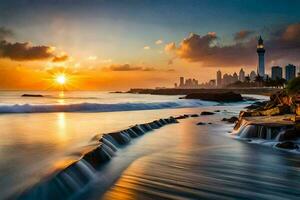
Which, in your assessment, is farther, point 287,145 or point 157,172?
point 287,145

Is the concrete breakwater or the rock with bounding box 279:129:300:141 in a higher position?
the rock with bounding box 279:129:300:141

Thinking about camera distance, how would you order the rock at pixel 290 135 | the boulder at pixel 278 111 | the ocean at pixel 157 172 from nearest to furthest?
the ocean at pixel 157 172 → the rock at pixel 290 135 → the boulder at pixel 278 111

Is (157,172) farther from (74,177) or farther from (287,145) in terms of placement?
(287,145)

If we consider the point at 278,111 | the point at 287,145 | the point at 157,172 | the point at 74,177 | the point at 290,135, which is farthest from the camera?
the point at 278,111

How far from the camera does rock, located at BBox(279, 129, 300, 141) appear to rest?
14383 millimetres

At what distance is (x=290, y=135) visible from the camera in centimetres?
1452

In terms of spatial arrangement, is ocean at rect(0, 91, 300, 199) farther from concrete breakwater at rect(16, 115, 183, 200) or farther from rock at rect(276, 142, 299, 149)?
rock at rect(276, 142, 299, 149)

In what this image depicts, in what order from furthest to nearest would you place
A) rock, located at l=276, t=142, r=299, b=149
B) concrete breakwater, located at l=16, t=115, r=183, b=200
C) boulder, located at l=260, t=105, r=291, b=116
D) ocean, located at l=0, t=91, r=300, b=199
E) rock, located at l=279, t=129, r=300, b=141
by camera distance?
boulder, located at l=260, t=105, r=291, b=116 < rock, located at l=279, t=129, r=300, b=141 < rock, located at l=276, t=142, r=299, b=149 < ocean, located at l=0, t=91, r=300, b=199 < concrete breakwater, located at l=16, t=115, r=183, b=200

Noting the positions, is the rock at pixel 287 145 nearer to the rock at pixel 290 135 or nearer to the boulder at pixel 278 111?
the rock at pixel 290 135

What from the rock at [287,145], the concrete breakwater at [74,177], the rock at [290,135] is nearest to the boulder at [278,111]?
the rock at [290,135]

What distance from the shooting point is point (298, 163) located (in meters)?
10.8

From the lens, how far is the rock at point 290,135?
14.4 meters

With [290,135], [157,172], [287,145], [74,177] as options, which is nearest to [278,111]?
[290,135]

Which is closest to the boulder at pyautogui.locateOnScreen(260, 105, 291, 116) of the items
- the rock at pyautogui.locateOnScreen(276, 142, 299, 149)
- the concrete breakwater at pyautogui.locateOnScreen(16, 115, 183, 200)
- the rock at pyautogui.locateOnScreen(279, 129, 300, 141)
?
the rock at pyautogui.locateOnScreen(279, 129, 300, 141)
